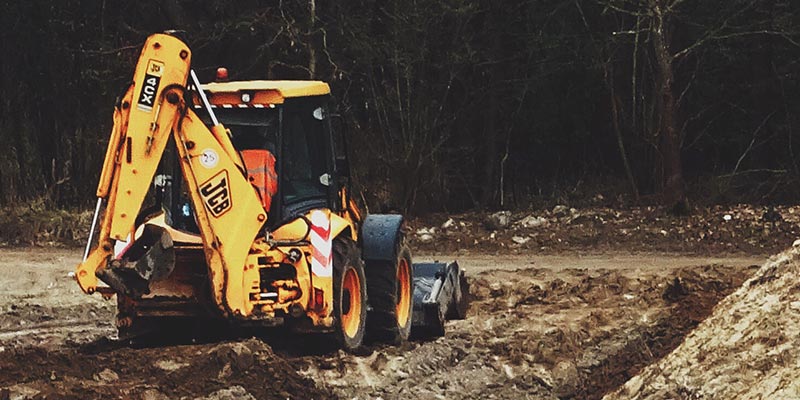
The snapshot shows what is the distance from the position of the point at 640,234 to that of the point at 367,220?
8549mm

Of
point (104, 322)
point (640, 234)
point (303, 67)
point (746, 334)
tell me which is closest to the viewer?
point (746, 334)

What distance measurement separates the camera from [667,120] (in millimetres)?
20047

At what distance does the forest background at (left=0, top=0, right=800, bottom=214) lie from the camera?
2078 centimetres

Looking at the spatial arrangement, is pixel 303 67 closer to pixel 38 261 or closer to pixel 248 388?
pixel 38 261

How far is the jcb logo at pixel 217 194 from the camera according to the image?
29.5ft

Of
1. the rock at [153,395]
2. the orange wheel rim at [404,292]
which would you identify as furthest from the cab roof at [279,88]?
the rock at [153,395]

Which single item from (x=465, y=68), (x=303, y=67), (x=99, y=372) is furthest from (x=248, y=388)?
(x=465, y=68)

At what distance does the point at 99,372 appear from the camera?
29.1 ft

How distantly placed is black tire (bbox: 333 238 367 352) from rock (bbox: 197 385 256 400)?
1295 mm

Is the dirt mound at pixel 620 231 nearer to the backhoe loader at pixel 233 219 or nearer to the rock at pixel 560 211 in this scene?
the rock at pixel 560 211

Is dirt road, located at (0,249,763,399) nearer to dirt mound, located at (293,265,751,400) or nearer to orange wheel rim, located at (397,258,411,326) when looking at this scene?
dirt mound, located at (293,265,751,400)

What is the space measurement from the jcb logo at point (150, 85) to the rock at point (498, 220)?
11052 mm

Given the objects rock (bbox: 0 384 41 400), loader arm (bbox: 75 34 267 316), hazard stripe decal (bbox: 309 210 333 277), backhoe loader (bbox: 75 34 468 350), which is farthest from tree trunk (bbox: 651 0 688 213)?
rock (bbox: 0 384 41 400)

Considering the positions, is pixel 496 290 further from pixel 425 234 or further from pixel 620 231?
pixel 425 234
